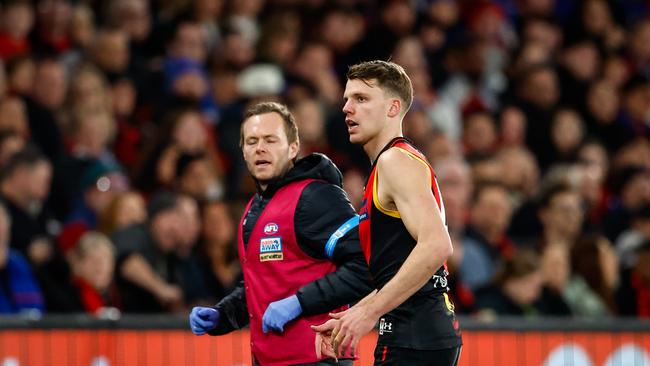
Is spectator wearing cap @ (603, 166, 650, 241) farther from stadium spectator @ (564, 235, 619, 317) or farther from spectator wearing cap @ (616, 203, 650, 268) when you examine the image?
stadium spectator @ (564, 235, 619, 317)

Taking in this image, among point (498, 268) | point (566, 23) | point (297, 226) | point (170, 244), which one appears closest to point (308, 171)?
point (297, 226)

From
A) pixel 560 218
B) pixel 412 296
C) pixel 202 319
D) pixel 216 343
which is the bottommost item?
pixel 216 343

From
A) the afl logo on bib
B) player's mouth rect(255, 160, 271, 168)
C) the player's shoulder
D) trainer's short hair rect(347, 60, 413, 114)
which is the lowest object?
the afl logo on bib

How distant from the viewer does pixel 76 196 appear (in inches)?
407

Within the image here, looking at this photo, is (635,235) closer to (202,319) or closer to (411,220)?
(202,319)

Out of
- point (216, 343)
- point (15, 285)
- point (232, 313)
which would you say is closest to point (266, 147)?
point (232, 313)

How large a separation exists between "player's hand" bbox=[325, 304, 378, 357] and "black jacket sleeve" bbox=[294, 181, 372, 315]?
2.30ft

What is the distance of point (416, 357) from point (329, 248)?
791mm

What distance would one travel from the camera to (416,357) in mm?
5379

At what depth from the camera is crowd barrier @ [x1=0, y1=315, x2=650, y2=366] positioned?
8.46m

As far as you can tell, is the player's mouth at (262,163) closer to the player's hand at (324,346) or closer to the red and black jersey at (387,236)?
the red and black jersey at (387,236)

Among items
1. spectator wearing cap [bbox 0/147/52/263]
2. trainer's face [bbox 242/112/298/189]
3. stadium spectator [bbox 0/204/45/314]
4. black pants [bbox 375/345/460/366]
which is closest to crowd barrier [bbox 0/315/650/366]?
stadium spectator [bbox 0/204/45/314]

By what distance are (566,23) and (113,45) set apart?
23.0 ft

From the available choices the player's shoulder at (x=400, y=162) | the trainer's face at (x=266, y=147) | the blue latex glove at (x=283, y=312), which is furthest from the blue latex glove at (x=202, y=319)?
the player's shoulder at (x=400, y=162)
